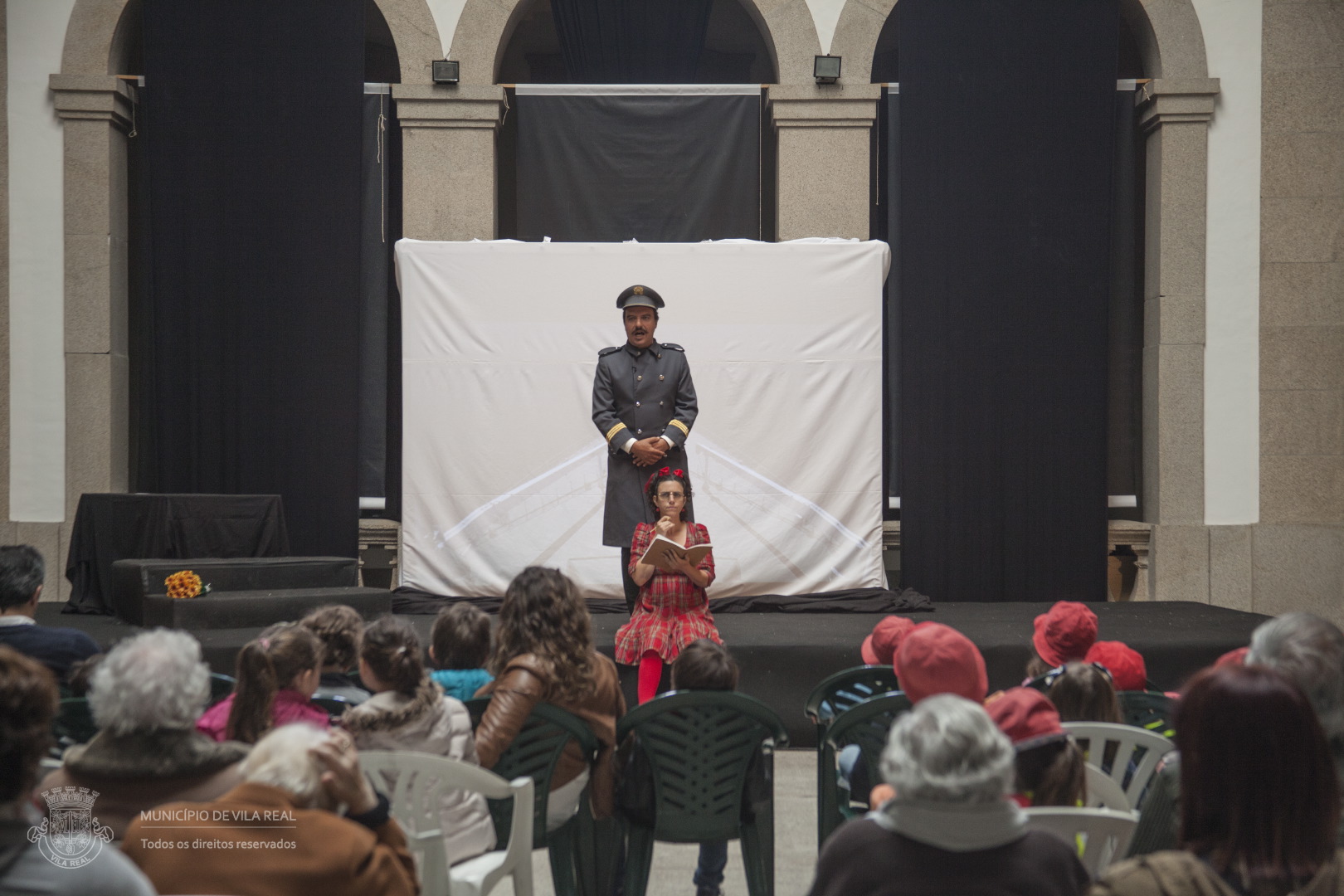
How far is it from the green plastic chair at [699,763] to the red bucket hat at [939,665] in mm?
440

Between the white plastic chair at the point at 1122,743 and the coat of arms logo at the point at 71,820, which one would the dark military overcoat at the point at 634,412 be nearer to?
the white plastic chair at the point at 1122,743

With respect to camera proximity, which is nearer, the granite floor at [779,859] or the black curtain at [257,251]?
the granite floor at [779,859]

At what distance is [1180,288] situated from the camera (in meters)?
6.16

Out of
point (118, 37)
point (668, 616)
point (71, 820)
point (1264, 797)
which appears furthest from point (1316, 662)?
point (118, 37)

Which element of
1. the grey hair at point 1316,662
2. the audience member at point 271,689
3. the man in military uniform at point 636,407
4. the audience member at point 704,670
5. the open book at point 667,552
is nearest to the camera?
the grey hair at point 1316,662

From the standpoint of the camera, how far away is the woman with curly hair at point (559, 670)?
222 cm

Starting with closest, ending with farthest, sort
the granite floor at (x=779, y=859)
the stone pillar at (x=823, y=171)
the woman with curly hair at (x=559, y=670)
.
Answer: the woman with curly hair at (x=559, y=670)
the granite floor at (x=779, y=859)
the stone pillar at (x=823, y=171)

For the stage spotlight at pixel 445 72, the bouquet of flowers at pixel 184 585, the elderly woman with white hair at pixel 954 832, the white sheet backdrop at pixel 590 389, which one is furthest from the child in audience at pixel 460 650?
the stage spotlight at pixel 445 72

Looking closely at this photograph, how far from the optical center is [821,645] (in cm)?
416

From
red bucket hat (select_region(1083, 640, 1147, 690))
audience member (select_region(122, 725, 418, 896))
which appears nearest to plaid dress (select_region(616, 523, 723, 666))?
red bucket hat (select_region(1083, 640, 1147, 690))

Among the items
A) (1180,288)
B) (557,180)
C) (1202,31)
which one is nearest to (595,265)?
(557,180)

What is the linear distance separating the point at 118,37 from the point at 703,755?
5.92 metres

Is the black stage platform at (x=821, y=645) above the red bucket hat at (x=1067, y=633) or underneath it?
underneath

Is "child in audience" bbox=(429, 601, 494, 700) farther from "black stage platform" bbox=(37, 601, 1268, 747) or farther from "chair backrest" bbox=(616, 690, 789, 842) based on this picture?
"black stage platform" bbox=(37, 601, 1268, 747)
